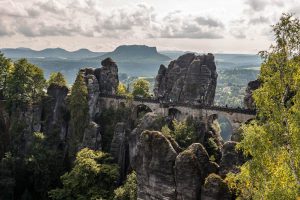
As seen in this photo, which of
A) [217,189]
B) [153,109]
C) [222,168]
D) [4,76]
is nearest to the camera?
[217,189]

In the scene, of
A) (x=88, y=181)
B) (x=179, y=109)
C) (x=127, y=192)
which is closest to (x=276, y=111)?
(x=127, y=192)

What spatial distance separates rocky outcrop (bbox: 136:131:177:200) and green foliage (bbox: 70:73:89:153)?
35.4 meters

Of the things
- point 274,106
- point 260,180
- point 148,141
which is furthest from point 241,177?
point 148,141

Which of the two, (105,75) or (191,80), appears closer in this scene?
(191,80)

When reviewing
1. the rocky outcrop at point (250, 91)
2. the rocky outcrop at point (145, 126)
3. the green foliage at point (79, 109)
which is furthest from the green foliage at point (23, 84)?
the rocky outcrop at point (250, 91)

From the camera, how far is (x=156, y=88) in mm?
95062

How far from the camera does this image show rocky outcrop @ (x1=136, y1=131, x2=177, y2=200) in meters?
43.9

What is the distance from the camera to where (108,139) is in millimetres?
80188

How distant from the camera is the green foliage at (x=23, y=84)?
279 ft

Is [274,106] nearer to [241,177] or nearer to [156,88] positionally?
[241,177]

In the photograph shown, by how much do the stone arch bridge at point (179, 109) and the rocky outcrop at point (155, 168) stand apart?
24.9m

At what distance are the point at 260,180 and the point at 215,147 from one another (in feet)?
116

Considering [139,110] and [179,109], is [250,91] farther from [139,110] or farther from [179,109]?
[139,110]

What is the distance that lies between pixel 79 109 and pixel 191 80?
23837mm
